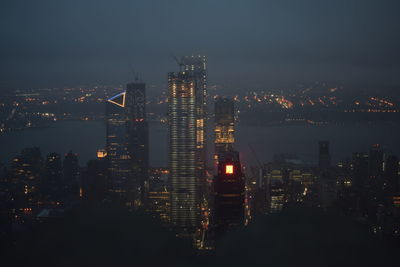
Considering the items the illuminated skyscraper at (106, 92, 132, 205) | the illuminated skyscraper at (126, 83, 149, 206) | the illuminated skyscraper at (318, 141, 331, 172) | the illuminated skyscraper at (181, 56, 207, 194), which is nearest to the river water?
the illuminated skyscraper at (318, 141, 331, 172)

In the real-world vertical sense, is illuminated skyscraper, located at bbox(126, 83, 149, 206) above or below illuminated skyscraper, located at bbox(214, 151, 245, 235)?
above

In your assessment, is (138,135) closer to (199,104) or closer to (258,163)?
(199,104)

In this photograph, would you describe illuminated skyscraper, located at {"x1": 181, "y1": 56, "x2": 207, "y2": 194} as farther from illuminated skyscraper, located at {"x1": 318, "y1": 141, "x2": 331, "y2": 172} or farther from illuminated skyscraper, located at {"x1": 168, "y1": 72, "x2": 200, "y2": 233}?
illuminated skyscraper, located at {"x1": 318, "y1": 141, "x2": 331, "y2": 172}

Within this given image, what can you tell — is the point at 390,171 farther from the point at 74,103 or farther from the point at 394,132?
the point at 74,103

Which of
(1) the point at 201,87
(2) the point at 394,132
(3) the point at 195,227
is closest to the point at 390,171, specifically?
(2) the point at 394,132

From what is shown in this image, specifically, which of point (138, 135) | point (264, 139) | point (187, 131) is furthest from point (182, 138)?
point (264, 139)
